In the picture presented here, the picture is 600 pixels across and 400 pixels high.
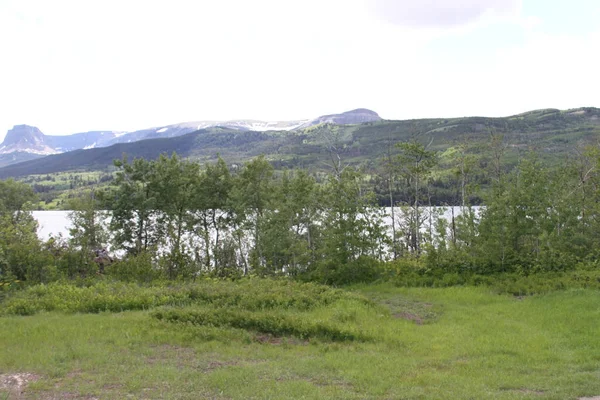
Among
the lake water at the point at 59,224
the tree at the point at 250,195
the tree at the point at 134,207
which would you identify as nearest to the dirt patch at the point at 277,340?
the lake water at the point at 59,224

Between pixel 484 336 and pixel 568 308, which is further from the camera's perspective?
pixel 568 308

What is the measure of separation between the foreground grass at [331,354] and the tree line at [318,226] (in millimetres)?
5676

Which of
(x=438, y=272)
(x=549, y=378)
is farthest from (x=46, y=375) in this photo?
(x=438, y=272)

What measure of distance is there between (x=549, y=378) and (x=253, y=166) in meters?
28.7

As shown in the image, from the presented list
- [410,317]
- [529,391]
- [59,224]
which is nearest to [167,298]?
[410,317]

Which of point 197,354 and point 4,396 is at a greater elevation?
point 4,396

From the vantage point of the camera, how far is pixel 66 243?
1008 inches

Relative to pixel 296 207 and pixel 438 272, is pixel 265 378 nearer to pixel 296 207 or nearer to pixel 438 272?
pixel 438 272

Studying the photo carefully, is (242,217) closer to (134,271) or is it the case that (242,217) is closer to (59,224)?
(134,271)

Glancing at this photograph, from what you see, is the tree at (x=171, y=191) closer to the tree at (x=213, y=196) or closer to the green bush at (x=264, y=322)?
the tree at (x=213, y=196)

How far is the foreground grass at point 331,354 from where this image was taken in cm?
793

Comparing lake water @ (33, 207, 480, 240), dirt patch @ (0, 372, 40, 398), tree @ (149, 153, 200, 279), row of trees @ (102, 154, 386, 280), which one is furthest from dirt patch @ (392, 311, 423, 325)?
tree @ (149, 153, 200, 279)

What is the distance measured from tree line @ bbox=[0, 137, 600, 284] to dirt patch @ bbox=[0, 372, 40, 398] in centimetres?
1291

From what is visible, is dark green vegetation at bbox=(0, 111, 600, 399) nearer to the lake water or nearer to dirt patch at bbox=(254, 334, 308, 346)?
dirt patch at bbox=(254, 334, 308, 346)
